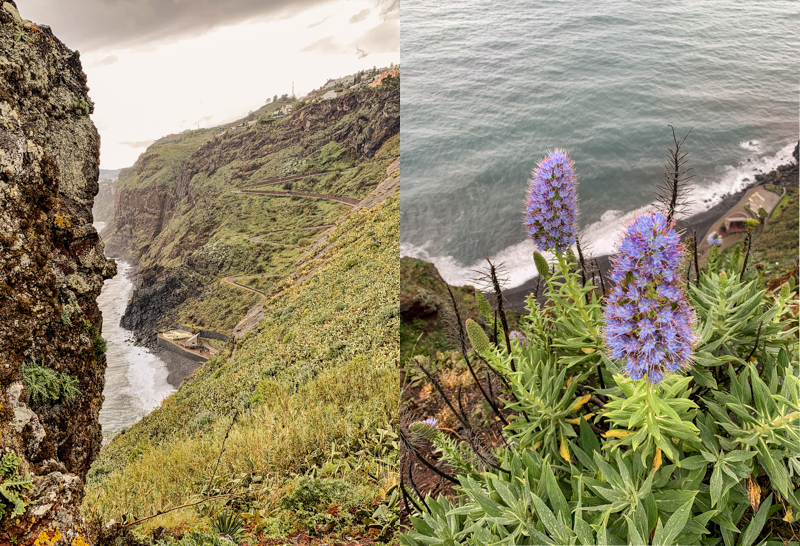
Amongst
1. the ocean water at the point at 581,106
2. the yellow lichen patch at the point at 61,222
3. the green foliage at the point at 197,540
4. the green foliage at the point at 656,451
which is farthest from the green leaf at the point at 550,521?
the yellow lichen patch at the point at 61,222

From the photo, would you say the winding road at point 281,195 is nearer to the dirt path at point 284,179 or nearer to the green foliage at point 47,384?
the dirt path at point 284,179

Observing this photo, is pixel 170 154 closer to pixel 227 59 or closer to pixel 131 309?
pixel 227 59

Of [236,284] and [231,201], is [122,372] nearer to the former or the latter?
[236,284]

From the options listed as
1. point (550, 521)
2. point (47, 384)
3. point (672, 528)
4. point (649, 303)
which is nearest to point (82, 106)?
point (47, 384)

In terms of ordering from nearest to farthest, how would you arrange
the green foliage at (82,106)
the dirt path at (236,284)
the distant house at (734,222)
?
1. the green foliage at (82,106)
2. the dirt path at (236,284)
3. the distant house at (734,222)

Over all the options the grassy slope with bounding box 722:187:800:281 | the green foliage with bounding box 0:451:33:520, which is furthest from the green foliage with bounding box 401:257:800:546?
the grassy slope with bounding box 722:187:800:281

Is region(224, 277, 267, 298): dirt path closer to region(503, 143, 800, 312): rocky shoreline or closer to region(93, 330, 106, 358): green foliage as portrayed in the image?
region(93, 330, 106, 358): green foliage
